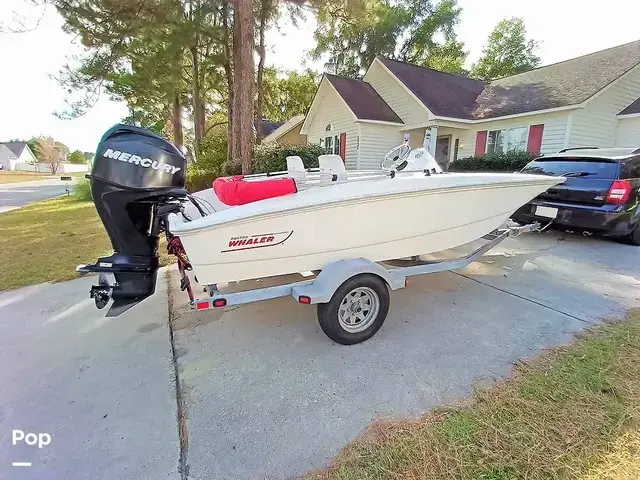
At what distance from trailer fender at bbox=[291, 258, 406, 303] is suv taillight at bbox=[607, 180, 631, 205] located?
12.3 ft

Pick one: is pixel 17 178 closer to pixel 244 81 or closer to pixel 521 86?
pixel 244 81

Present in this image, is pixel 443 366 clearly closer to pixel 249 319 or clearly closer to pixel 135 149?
pixel 249 319

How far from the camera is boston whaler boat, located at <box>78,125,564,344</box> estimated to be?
95.1 inches

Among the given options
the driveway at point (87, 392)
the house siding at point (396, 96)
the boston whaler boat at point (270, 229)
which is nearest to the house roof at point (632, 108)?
the house siding at point (396, 96)

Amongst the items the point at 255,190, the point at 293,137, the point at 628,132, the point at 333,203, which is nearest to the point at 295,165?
the point at 255,190

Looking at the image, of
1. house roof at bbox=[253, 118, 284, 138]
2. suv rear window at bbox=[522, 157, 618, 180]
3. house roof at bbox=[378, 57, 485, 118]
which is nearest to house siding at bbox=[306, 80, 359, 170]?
house roof at bbox=[378, 57, 485, 118]

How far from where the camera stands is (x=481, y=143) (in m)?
13.8

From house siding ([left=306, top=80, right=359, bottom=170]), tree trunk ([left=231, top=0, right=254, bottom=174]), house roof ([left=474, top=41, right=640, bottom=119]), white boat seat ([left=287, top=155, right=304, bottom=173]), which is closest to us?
white boat seat ([left=287, top=155, right=304, bottom=173])

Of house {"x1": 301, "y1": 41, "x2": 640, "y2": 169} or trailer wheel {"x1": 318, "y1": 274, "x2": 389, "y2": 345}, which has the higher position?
house {"x1": 301, "y1": 41, "x2": 640, "y2": 169}

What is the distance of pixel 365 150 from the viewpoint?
1452 cm

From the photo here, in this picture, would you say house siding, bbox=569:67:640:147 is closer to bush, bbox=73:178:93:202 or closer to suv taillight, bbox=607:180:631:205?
suv taillight, bbox=607:180:631:205

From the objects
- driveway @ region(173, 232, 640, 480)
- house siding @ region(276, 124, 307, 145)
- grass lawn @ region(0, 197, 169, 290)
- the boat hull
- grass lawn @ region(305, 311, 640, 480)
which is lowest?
grass lawn @ region(0, 197, 169, 290)

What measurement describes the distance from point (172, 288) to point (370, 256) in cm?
247

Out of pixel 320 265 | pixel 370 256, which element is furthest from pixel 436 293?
pixel 320 265
